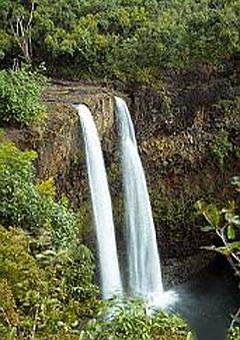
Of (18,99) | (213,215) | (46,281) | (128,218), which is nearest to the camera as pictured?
(213,215)

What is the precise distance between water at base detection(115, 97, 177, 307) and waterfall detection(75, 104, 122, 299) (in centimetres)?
85

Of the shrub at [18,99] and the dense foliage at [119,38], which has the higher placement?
the dense foliage at [119,38]

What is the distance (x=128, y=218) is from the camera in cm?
1023

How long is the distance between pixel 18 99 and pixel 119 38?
385 cm

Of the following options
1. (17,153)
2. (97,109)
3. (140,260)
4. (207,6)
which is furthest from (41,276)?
(207,6)

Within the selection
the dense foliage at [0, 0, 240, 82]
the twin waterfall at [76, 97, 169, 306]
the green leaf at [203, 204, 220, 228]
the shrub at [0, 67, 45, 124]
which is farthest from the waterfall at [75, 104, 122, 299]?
the green leaf at [203, 204, 220, 228]

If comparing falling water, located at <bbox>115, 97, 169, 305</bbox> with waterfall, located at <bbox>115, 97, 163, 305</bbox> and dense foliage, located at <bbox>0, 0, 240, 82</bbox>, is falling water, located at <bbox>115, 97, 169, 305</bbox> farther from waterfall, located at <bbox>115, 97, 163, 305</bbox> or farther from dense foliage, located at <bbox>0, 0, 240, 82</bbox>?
dense foliage, located at <bbox>0, 0, 240, 82</bbox>

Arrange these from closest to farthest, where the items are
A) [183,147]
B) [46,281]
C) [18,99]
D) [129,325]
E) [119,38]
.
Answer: [129,325] < [46,281] < [18,99] < [183,147] < [119,38]

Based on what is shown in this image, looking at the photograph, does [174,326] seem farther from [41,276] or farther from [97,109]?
[97,109]

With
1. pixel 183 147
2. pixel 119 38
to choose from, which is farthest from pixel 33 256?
pixel 119 38

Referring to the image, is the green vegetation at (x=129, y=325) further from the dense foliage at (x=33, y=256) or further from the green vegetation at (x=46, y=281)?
the dense foliage at (x=33, y=256)

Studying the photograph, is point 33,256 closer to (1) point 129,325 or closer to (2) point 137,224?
(1) point 129,325

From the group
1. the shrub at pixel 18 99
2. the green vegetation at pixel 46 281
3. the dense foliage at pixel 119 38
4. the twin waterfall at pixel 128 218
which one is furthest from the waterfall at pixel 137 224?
the green vegetation at pixel 46 281

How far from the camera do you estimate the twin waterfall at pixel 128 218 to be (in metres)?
8.95
